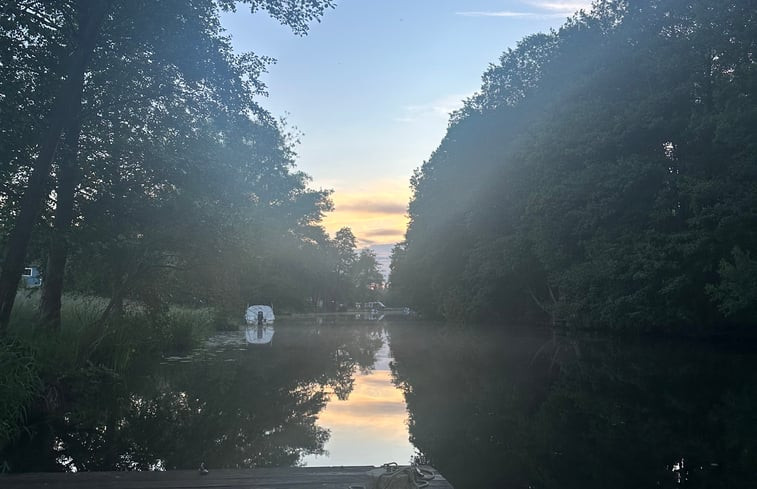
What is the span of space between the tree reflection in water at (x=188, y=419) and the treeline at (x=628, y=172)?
14.8 m

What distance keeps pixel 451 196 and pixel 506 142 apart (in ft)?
19.3

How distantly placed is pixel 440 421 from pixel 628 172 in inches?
787

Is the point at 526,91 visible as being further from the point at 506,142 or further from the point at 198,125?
the point at 198,125

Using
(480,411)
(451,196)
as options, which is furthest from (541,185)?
(480,411)

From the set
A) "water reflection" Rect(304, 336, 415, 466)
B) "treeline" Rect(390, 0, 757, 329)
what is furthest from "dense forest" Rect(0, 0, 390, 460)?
"treeline" Rect(390, 0, 757, 329)

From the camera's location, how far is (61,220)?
1262cm

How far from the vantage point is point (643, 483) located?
659 cm

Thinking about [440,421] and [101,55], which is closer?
[440,421]

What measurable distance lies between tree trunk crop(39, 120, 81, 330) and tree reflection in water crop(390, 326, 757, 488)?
7.35 m

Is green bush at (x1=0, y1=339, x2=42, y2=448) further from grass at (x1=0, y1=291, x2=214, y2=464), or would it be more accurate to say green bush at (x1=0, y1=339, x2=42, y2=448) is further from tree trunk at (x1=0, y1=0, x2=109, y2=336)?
tree trunk at (x1=0, y1=0, x2=109, y2=336)

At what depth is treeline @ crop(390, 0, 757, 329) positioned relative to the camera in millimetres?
23219

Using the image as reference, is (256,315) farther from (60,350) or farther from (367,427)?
(367,427)

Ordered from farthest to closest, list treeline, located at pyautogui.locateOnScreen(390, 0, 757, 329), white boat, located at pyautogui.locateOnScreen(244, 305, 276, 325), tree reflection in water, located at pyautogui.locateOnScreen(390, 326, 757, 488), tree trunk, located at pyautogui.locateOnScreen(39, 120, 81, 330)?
1. white boat, located at pyautogui.locateOnScreen(244, 305, 276, 325)
2. treeline, located at pyautogui.locateOnScreen(390, 0, 757, 329)
3. tree trunk, located at pyautogui.locateOnScreen(39, 120, 81, 330)
4. tree reflection in water, located at pyautogui.locateOnScreen(390, 326, 757, 488)

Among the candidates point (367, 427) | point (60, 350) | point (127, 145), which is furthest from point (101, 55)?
point (367, 427)
